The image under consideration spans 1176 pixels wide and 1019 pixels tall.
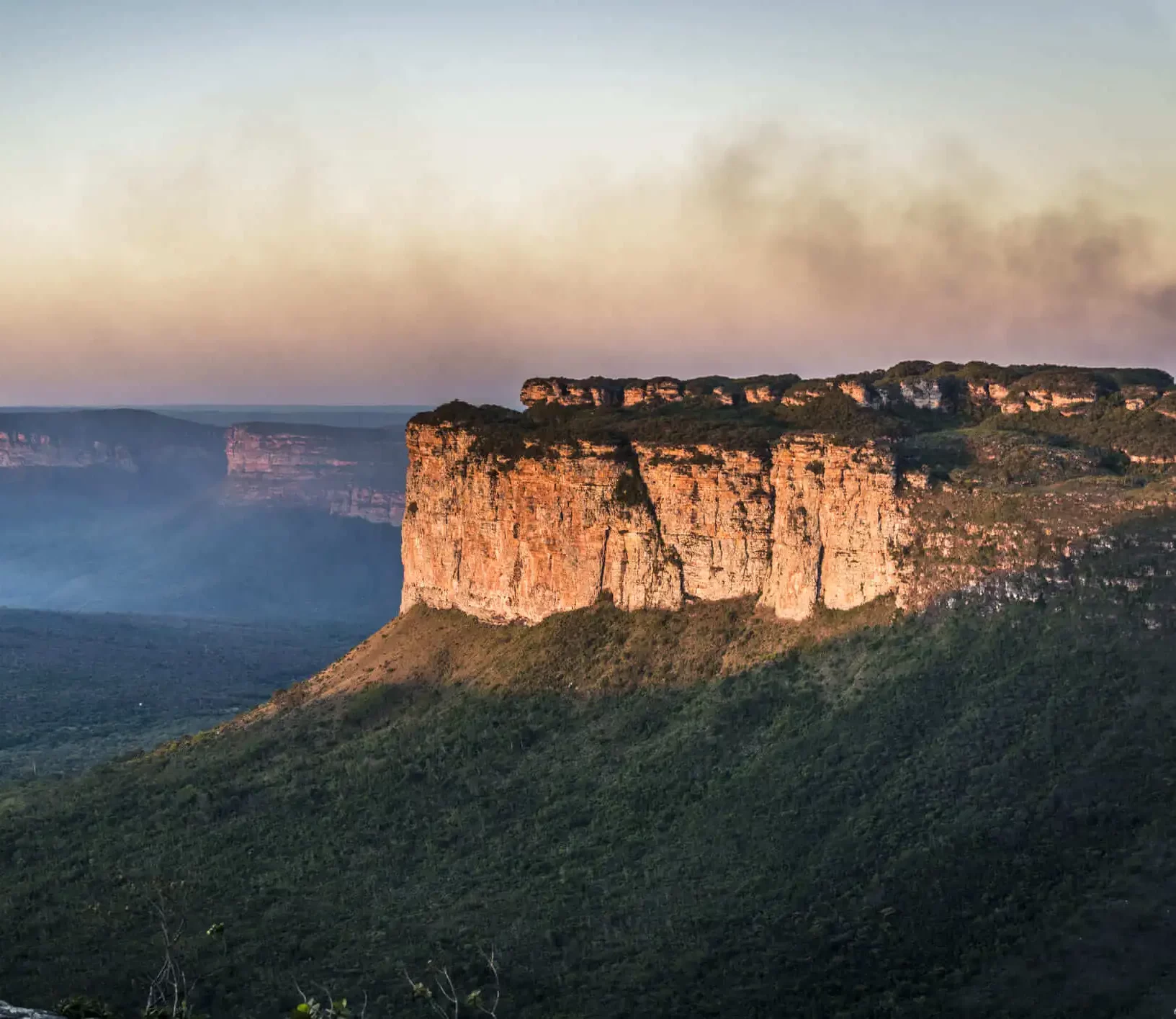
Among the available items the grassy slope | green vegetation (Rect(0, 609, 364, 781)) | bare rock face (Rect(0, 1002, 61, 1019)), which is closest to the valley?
the grassy slope

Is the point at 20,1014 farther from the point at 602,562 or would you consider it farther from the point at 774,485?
the point at 602,562

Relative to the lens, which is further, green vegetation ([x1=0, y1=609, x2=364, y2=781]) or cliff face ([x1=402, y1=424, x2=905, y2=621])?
green vegetation ([x1=0, y1=609, x2=364, y2=781])

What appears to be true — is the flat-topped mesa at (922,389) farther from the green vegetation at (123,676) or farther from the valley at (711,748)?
the green vegetation at (123,676)

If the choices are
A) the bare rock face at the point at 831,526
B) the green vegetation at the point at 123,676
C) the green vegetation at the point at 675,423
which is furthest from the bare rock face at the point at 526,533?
the green vegetation at the point at 123,676

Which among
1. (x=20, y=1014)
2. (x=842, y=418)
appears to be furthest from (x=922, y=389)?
(x=20, y=1014)

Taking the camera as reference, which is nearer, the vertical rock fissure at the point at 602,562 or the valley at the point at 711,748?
the valley at the point at 711,748

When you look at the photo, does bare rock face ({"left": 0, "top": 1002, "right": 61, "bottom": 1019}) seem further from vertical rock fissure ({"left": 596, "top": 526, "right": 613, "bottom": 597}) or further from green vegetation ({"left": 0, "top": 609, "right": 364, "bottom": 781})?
green vegetation ({"left": 0, "top": 609, "right": 364, "bottom": 781})

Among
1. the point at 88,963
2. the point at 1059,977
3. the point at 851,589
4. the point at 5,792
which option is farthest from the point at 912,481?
the point at 5,792

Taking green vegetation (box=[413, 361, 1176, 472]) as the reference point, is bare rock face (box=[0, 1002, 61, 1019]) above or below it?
below
